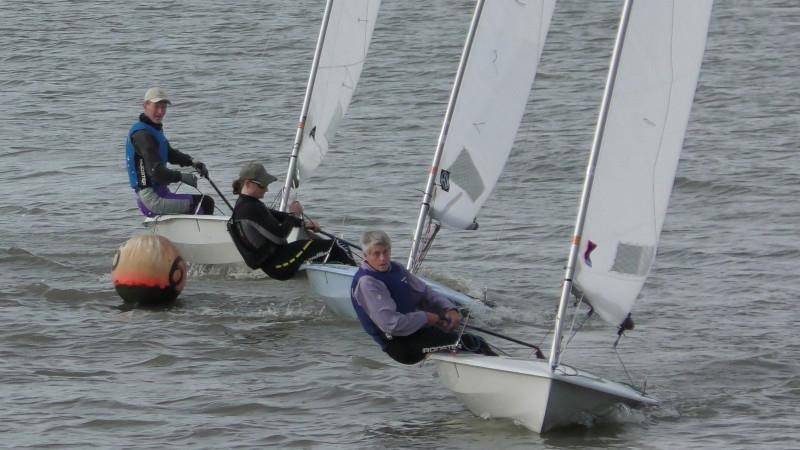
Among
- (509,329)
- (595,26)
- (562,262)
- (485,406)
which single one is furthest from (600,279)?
(595,26)

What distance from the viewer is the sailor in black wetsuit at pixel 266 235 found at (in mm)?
10363

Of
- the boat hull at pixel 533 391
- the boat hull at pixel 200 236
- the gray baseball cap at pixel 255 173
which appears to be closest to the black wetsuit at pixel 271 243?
the gray baseball cap at pixel 255 173

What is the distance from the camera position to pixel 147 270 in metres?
10.5

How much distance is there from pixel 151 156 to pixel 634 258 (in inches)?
205

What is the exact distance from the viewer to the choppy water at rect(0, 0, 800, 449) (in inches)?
325

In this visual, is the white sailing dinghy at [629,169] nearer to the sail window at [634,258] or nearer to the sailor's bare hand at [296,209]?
the sail window at [634,258]

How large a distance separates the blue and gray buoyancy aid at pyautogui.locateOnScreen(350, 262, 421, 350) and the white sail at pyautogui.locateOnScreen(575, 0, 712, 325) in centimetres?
99

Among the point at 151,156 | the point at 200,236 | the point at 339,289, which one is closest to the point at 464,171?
the point at 339,289

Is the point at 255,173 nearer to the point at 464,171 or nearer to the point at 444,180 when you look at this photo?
the point at 444,180

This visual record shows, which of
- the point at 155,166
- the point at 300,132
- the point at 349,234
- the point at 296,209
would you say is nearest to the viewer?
the point at 296,209

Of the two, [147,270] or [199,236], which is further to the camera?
[199,236]

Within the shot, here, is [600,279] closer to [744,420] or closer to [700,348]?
[744,420]

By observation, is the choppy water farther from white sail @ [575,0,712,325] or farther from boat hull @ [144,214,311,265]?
white sail @ [575,0,712,325]

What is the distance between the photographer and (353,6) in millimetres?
12750
